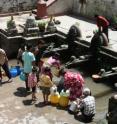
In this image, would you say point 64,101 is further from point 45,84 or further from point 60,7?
point 60,7

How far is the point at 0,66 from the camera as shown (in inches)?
623

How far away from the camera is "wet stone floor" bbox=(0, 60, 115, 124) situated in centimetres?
1281

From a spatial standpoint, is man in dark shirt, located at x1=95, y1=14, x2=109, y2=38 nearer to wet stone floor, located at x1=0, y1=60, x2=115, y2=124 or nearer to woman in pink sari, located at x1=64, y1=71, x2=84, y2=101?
wet stone floor, located at x1=0, y1=60, x2=115, y2=124

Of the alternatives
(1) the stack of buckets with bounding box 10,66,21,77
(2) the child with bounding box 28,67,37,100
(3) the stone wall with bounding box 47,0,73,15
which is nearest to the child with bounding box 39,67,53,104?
(2) the child with bounding box 28,67,37,100

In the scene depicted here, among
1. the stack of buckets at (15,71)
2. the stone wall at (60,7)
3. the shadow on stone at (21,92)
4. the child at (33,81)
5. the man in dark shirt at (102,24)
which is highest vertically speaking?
the man in dark shirt at (102,24)

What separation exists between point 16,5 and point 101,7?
17.4ft

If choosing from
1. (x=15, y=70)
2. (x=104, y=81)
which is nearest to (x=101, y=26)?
(x=104, y=81)

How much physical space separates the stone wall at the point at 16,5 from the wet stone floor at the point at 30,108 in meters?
8.98

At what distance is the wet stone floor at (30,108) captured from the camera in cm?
1281

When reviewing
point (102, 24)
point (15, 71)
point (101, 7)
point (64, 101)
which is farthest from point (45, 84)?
point (101, 7)

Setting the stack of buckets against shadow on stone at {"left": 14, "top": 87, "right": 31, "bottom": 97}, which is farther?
the stack of buckets

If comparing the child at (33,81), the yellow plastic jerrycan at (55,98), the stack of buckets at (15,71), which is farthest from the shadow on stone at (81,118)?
the stack of buckets at (15,71)

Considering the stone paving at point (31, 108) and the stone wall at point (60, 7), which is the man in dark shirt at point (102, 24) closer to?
the stone paving at point (31, 108)

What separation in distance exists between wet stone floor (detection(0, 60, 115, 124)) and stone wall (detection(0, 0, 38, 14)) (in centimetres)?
898
